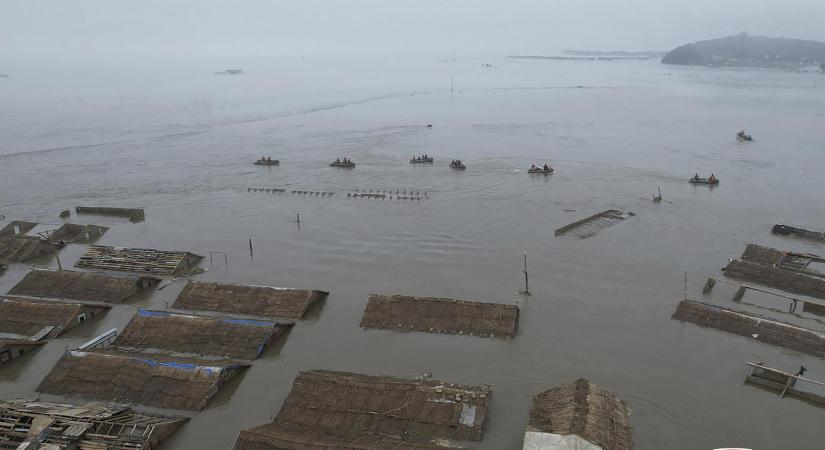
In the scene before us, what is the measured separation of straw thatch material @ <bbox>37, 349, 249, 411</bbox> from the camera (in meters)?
23.2

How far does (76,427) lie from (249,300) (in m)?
11.8

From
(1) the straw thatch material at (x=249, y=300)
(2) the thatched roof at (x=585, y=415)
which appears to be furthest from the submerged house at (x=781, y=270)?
(1) the straw thatch material at (x=249, y=300)

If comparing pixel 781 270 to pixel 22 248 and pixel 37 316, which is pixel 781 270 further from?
pixel 22 248

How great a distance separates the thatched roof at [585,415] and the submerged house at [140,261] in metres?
24.3

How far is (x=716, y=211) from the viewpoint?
47594mm

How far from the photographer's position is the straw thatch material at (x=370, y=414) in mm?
19734

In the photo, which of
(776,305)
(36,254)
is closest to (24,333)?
(36,254)

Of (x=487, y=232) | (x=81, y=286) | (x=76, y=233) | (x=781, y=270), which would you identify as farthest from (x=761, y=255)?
(x=76, y=233)

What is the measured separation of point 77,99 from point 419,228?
14572 centimetres

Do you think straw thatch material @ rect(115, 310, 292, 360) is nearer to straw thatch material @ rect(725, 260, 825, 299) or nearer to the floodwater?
the floodwater

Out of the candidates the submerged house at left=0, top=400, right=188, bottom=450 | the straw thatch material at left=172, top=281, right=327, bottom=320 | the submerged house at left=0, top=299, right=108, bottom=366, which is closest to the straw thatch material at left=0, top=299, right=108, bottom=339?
the submerged house at left=0, top=299, right=108, bottom=366

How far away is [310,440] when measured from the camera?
63.3 feet

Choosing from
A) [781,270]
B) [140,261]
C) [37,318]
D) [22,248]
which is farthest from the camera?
[22,248]

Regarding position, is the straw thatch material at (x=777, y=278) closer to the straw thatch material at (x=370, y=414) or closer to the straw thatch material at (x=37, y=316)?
the straw thatch material at (x=370, y=414)
